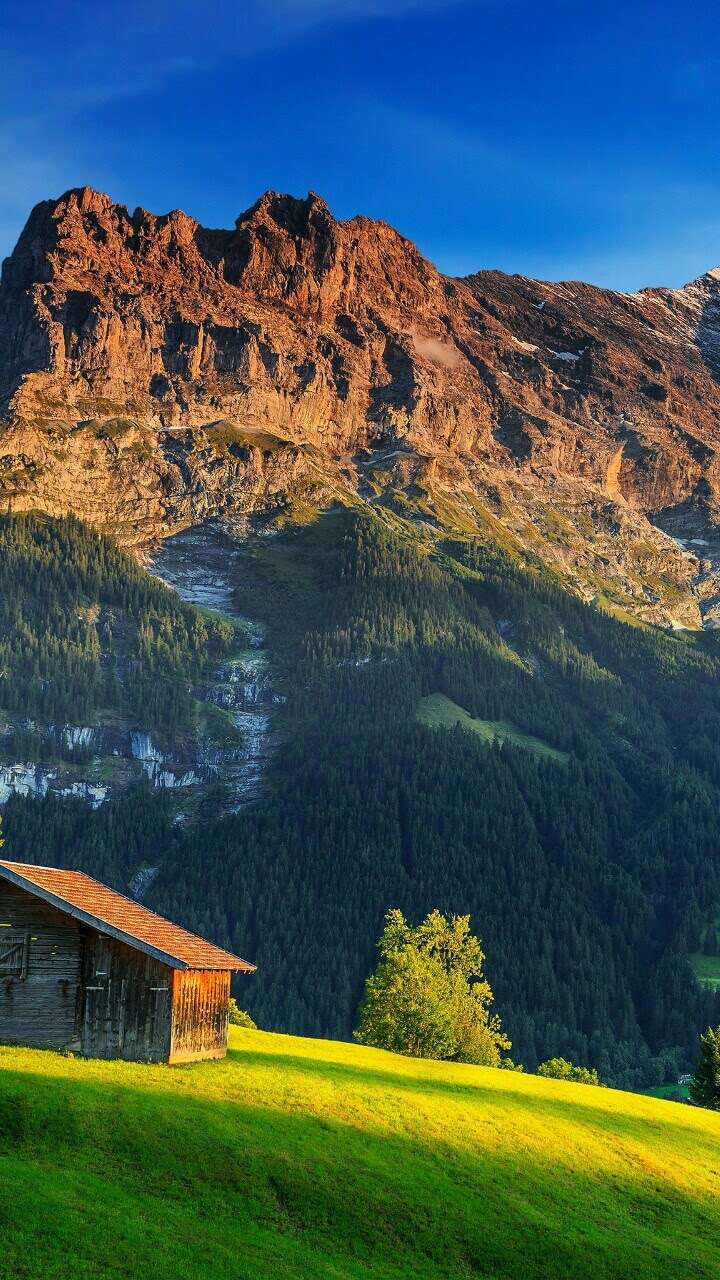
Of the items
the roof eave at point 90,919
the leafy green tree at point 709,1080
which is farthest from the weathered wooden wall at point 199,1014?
the leafy green tree at point 709,1080

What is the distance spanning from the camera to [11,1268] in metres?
31.1

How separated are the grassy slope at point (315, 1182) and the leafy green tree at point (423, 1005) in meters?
37.9

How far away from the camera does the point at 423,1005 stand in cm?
9775

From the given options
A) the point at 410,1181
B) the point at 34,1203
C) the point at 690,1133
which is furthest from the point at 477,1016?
the point at 34,1203

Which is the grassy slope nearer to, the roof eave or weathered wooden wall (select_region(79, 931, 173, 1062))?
weathered wooden wall (select_region(79, 931, 173, 1062))

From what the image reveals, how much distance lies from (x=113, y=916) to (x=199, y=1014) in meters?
6.12

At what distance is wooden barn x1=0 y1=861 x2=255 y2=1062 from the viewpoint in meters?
53.9

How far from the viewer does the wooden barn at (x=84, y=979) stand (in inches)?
2124

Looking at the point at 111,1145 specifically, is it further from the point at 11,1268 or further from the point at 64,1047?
the point at 64,1047

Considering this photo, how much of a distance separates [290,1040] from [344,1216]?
37.0 metres

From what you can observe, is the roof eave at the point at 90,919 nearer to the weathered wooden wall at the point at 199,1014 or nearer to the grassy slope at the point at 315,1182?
the weathered wooden wall at the point at 199,1014

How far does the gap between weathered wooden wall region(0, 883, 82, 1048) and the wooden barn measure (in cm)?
4

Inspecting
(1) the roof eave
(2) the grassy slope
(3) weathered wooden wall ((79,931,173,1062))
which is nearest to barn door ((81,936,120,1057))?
(3) weathered wooden wall ((79,931,173,1062))

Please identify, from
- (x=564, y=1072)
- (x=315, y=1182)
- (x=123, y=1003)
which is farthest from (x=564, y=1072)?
(x=315, y=1182)
